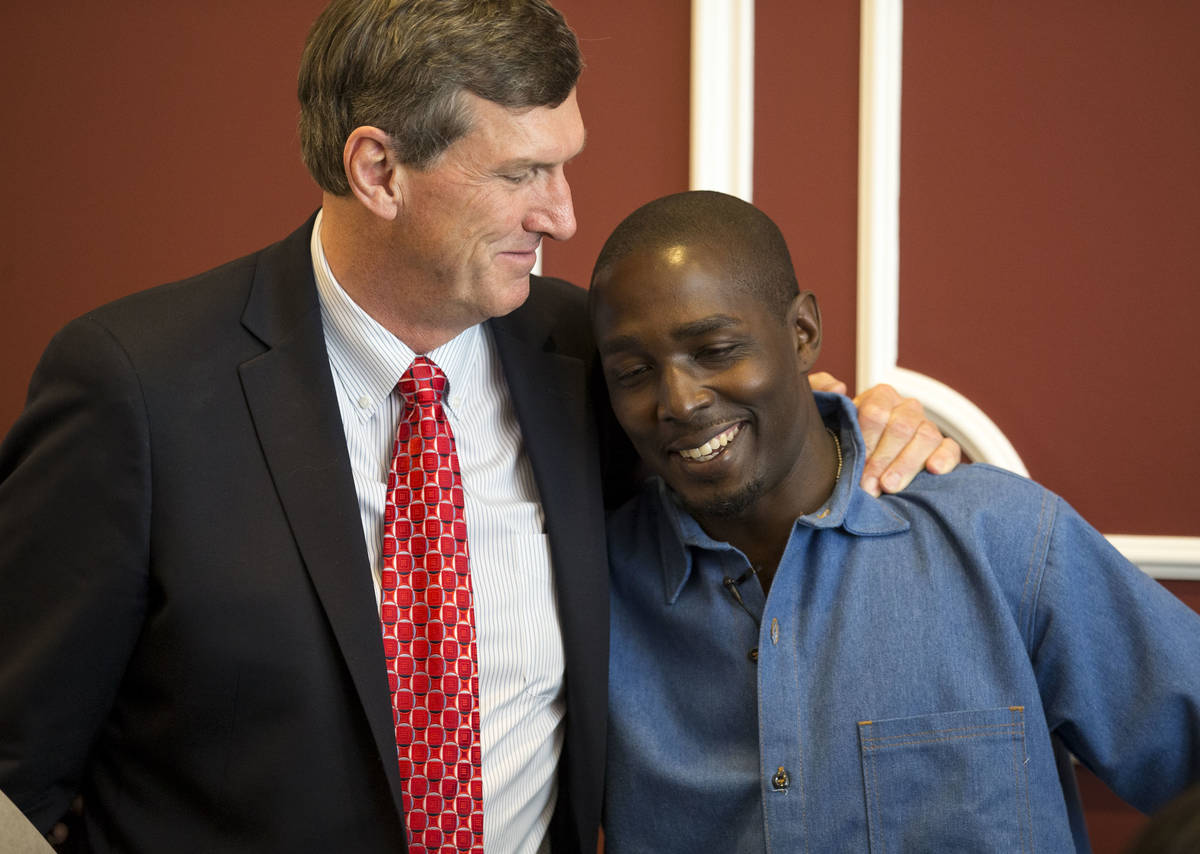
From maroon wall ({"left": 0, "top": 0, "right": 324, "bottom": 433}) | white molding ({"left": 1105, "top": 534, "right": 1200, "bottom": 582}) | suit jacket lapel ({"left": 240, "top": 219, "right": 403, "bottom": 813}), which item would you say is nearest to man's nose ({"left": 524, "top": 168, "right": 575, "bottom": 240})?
suit jacket lapel ({"left": 240, "top": 219, "right": 403, "bottom": 813})

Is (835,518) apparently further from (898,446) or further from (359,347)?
(359,347)

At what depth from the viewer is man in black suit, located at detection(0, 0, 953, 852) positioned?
4.17 feet

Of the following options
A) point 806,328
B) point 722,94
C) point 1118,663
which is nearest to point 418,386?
point 806,328

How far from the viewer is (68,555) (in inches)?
49.9

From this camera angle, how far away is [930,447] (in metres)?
1.52

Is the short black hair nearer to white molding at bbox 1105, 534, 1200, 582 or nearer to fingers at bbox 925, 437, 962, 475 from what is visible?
fingers at bbox 925, 437, 962, 475

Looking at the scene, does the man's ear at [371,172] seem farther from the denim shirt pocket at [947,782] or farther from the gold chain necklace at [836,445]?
the denim shirt pocket at [947,782]

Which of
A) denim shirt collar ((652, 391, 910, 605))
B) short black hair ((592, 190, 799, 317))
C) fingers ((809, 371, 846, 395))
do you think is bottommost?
denim shirt collar ((652, 391, 910, 605))

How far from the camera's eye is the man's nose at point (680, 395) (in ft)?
4.32

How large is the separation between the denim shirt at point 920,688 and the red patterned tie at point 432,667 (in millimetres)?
208

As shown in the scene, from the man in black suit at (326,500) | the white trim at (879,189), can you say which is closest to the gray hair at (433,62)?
the man in black suit at (326,500)

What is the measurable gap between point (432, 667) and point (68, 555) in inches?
16.1

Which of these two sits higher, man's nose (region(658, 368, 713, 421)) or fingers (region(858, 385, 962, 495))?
man's nose (region(658, 368, 713, 421))

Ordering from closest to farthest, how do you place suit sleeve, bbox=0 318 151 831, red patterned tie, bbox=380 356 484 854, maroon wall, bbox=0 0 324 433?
suit sleeve, bbox=0 318 151 831 < red patterned tie, bbox=380 356 484 854 < maroon wall, bbox=0 0 324 433
